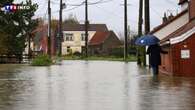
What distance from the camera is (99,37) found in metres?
140

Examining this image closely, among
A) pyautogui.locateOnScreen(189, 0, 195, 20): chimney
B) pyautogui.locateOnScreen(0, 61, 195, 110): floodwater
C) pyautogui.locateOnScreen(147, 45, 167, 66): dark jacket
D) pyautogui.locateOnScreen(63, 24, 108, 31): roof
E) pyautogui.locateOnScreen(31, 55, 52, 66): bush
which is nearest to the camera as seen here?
pyautogui.locateOnScreen(0, 61, 195, 110): floodwater

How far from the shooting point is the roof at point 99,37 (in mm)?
136650

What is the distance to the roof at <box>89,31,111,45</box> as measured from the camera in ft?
448

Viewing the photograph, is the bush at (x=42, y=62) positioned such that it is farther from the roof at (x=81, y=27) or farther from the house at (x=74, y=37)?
the roof at (x=81, y=27)

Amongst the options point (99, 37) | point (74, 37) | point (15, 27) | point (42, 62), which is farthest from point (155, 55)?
point (74, 37)

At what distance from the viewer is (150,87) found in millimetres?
22625

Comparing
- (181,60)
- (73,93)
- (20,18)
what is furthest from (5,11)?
(73,93)

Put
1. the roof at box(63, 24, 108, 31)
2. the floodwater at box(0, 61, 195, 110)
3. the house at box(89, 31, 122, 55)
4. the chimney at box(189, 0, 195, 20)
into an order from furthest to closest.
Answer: the roof at box(63, 24, 108, 31), the house at box(89, 31, 122, 55), the chimney at box(189, 0, 195, 20), the floodwater at box(0, 61, 195, 110)

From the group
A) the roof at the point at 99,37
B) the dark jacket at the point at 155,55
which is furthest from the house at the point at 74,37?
the dark jacket at the point at 155,55

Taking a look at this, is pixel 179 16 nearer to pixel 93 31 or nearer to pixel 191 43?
pixel 191 43

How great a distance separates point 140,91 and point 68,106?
5.25 meters

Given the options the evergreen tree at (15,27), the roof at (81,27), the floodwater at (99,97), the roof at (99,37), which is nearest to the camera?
the floodwater at (99,97)

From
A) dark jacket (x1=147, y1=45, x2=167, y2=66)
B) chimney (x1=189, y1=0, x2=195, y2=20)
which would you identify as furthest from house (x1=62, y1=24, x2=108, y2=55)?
dark jacket (x1=147, y1=45, x2=167, y2=66)

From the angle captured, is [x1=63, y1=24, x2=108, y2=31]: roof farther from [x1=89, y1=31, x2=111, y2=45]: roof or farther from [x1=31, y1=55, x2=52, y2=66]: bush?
[x1=31, y1=55, x2=52, y2=66]: bush
